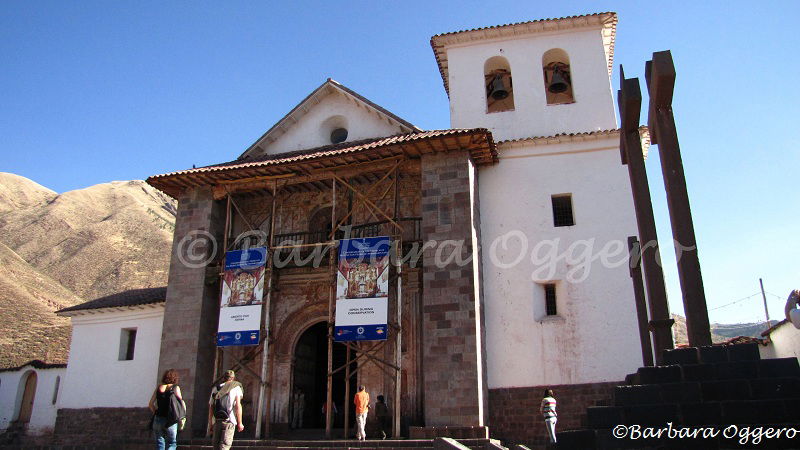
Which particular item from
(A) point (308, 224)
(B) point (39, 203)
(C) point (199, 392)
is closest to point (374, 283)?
(A) point (308, 224)

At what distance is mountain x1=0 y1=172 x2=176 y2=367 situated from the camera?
32.1m

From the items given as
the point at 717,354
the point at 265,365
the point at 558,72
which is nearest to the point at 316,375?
the point at 265,365

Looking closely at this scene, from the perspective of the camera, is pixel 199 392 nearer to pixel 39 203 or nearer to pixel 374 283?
pixel 374 283

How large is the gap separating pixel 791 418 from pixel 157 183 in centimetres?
1452

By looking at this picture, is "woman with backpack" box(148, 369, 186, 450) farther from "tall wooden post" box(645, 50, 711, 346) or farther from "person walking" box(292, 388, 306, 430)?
"person walking" box(292, 388, 306, 430)

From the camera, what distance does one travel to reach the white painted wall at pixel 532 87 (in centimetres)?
Answer: 1573

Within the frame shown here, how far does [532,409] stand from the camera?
13.3 m

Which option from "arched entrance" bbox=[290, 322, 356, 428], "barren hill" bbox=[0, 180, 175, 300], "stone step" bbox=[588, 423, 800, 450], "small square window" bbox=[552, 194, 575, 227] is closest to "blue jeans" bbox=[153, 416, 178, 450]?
"stone step" bbox=[588, 423, 800, 450]

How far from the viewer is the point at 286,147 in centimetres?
1748

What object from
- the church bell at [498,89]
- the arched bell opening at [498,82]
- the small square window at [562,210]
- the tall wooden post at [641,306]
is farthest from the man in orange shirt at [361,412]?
the church bell at [498,89]

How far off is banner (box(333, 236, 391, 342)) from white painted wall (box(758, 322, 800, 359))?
8563 millimetres

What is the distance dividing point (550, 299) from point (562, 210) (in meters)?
2.17

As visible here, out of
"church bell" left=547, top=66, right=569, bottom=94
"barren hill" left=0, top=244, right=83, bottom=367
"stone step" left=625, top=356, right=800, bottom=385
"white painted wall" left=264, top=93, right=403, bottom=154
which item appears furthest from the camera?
"barren hill" left=0, top=244, right=83, bottom=367

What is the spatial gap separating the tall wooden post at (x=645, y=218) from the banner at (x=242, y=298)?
29.4 ft
